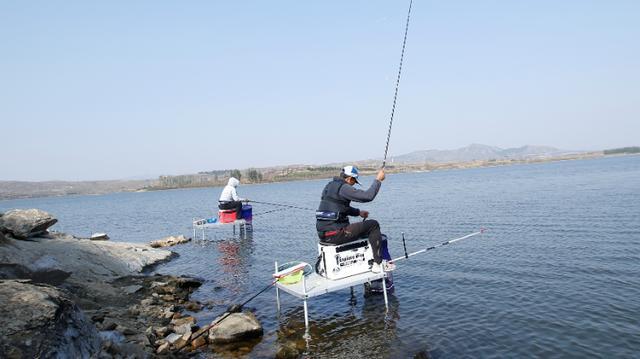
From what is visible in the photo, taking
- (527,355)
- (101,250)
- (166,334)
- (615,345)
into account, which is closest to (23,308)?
(166,334)

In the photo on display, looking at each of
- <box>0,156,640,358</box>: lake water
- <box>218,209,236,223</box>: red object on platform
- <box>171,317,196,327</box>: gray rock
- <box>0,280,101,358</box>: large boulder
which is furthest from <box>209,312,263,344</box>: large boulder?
<box>218,209,236,223</box>: red object on platform

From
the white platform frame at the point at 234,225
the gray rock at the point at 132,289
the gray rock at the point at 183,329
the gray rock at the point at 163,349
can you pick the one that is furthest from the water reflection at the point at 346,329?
the white platform frame at the point at 234,225

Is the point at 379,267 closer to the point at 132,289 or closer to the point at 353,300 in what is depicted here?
the point at 353,300

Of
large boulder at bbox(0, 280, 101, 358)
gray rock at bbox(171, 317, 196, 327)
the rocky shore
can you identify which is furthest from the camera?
gray rock at bbox(171, 317, 196, 327)

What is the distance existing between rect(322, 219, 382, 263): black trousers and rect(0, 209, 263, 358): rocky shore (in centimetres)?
333

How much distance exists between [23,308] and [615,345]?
12310 mm

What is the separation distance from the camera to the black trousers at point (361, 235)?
12539mm

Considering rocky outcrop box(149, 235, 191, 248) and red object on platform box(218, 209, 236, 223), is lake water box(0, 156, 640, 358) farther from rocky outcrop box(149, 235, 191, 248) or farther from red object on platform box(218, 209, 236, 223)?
red object on platform box(218, 209, 236, 223)

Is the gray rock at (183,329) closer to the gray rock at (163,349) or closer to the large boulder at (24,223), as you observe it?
the gray rock at (163,349)

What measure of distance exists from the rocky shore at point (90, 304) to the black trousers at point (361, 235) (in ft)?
10.9

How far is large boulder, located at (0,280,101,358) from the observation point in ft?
21.2

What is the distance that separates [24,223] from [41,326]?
42.9ft

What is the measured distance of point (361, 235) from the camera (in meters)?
12.8

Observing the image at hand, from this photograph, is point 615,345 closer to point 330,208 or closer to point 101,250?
point 330,208
